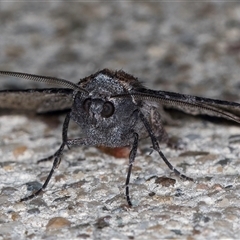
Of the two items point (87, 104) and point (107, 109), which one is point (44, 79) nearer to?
point (87, 104)

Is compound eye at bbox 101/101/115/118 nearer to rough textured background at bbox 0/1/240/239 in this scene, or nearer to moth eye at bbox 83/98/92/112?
moth eye at bbox 83/98/92/112

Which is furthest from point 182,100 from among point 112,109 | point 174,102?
point 112,109

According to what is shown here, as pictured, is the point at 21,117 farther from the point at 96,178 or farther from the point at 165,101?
the point at 165,101

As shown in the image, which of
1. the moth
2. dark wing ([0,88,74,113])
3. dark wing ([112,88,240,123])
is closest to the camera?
dark wing ([112,88,240,123])

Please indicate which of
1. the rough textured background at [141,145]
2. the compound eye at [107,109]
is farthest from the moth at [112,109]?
the rough textured background at [141,145]

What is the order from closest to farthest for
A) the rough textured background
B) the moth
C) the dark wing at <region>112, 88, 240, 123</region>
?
the rough textured background < the dark wing at <region>112, 88, 240, 123</region> < the moth

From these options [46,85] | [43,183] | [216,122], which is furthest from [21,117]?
[216,122]

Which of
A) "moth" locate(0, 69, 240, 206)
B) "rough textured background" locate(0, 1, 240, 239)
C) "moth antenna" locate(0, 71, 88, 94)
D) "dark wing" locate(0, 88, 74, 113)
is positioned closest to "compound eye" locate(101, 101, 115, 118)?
"moth" locate(0, 69, 240, 206)
